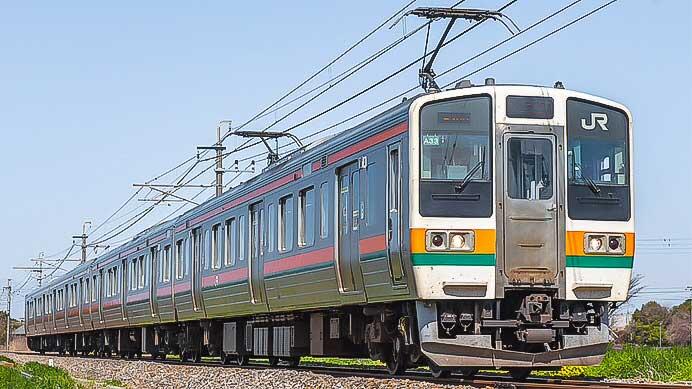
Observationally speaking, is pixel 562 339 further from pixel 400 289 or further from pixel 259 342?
pixel 259 342

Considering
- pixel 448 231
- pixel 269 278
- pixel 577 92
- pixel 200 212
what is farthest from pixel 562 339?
pixel 200 212

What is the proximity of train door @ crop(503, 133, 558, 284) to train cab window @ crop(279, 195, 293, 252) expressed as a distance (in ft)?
16.0

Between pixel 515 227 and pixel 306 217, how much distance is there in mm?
4277

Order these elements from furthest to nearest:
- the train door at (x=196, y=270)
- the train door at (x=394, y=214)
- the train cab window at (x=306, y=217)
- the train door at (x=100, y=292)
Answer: the train door at (x=100, y=292), the train door at (x=196, y=270), the train cab window at (x=306, y=217), the train door at (x=394, y=214)

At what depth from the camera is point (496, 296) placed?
11.6 meters

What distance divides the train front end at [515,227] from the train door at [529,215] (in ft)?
0.03

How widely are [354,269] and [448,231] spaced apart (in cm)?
215

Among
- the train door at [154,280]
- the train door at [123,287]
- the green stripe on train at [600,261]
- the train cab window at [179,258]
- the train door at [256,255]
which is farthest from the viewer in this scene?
the train door at [123,287]

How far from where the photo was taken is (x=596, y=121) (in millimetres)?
12234

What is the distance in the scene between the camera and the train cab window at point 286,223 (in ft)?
52.9

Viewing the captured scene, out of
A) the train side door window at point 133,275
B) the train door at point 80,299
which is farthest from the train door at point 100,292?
the train side door window at point 133,275

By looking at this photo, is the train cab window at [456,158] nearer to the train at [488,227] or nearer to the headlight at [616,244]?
the train at [488,227]

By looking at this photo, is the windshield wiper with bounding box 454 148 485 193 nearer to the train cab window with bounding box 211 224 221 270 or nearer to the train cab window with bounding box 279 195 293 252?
the train cab window with bounding box 279 195 293 252

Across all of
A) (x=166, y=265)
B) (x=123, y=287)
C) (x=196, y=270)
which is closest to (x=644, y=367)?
(x=196, y=270)
